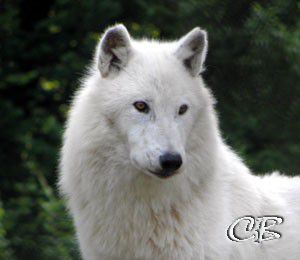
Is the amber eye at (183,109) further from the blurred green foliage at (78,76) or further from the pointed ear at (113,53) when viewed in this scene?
the blurred green foliage at (78,76)

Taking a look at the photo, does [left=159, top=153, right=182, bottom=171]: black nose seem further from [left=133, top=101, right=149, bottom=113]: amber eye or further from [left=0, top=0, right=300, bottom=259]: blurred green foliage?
[left=0, top=0, right=300, bottom=259]: blurred green foliage

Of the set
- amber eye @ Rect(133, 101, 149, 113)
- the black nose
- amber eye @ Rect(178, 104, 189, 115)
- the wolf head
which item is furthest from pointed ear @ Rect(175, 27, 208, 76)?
the black nose

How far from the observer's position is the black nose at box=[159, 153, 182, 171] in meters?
4.77

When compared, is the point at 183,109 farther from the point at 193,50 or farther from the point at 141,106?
the point at 193,50

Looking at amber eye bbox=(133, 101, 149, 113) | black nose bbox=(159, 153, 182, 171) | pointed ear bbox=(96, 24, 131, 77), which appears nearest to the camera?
black nose bbox=(159, 153, 182, 171)

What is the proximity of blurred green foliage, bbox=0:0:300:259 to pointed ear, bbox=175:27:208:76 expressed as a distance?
34cm

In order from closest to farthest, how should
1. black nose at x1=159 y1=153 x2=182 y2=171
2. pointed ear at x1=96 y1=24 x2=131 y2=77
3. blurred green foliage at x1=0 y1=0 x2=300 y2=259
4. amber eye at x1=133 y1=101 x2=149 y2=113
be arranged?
black nose at x1=159 y1=153 x2=182 y2=171 < amber eye at x1=133 y1=101 x2=149 y2=113 < pointed ear at x1=96 y1=24 x2=131 y2=77 < blurred green foliage at x1=0 y1=0 x2=300 y2=259

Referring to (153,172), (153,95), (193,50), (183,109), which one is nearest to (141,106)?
(153,95)

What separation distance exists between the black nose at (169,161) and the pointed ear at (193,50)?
0.76 metres

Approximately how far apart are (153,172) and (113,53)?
891 millimetres

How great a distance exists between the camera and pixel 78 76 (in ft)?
42.6

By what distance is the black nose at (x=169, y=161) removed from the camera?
4.77m

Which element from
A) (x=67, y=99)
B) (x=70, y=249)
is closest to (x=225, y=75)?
(x=70, y=249)

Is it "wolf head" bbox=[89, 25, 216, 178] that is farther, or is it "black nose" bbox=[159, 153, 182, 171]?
"wolf head" bbox=[89, 25, 216, 178]
